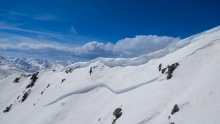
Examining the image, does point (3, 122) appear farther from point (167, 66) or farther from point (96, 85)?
point (167, 66)

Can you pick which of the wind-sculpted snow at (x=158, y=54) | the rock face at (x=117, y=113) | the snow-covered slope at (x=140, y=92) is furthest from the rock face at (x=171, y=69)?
the rock face at (x=117, y=113)

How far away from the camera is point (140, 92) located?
89.1ft

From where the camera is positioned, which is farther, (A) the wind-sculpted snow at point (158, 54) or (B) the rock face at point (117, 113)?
(A) the wind-sculpted snow at point (158, 54)

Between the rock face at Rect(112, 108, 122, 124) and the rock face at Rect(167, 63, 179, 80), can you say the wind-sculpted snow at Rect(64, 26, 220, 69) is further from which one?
the rock face at Rect(112, 108, 122, 124)

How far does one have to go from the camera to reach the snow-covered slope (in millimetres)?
18656

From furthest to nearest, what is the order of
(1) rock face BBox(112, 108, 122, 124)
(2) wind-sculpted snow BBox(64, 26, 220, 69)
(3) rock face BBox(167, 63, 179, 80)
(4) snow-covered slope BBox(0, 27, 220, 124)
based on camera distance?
(2) wind-sculpted snow BBox(64, 26, 220, 69) < (3) rock face BBox(167, 63, 179, 80) < (1) rock face BBox(112, 108, 122, 124) < (4) snow-covered slope BBox(0, 27, 220, 124)

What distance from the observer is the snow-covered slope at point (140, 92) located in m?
18.7

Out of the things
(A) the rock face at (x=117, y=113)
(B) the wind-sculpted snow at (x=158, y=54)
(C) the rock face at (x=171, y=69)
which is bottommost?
(A) the rock face at (x=117, y=113)

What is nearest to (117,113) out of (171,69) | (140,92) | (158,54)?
(140,92)

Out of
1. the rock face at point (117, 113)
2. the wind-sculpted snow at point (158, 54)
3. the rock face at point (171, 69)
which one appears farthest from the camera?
the wind-sculpted snow at point (158, 54)

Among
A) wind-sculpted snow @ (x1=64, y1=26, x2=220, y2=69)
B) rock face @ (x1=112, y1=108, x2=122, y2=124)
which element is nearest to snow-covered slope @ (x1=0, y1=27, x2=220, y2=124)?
wind-sculpted snow @ (x1=64, y1=26, x2=220, y2=69)

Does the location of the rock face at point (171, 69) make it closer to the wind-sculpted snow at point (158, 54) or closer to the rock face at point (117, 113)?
the wind-sculpted snow at point (158, 54)

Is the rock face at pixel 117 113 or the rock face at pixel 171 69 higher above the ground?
the rock face at pixel 171 69

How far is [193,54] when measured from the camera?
26.9 meters
